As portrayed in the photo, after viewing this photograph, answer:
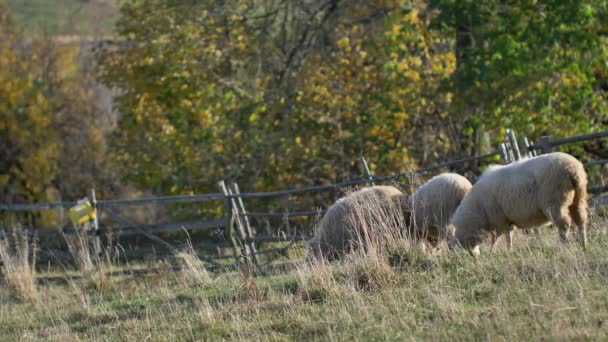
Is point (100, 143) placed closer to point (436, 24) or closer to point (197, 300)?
point (436, 24)

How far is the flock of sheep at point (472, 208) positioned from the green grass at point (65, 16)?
1708 centimetres

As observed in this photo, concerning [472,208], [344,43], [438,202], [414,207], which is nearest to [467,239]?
[472,208]

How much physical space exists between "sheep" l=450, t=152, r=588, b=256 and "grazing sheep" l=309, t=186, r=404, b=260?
704mm

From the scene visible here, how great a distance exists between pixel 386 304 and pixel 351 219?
113 inches

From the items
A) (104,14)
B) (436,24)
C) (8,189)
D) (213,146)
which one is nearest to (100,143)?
(8,189)

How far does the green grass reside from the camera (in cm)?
2688

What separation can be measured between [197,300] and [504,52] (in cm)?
818

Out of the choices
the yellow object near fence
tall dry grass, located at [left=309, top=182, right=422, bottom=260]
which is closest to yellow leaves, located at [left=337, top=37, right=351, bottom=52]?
the yellow object near fence

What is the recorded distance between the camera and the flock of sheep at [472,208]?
716cm

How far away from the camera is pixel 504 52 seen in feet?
44.3

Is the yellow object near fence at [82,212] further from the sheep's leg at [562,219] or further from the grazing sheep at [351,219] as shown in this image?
the sheep's leg at [562,219]

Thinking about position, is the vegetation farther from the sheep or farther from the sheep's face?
the sheep's face

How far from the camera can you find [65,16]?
114 ft

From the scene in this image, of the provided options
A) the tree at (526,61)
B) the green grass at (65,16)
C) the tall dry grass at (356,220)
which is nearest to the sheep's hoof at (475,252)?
the tall dry grass at (356,220)
